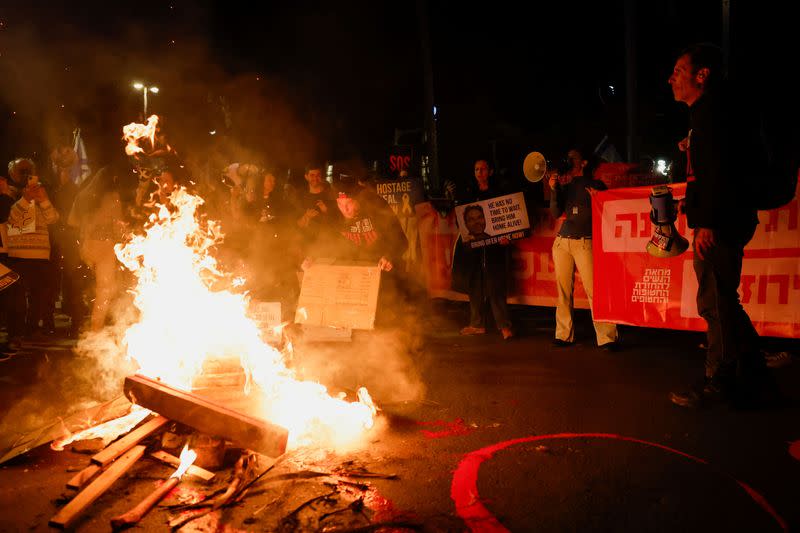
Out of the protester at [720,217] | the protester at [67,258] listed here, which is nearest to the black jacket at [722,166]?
the protester at [720,217]

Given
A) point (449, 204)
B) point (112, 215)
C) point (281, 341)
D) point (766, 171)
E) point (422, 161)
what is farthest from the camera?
point (422, 161)

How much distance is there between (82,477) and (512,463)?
9.37 ft

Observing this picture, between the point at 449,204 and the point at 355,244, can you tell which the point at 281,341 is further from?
the point at 449,204

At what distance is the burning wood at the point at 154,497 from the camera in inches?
130

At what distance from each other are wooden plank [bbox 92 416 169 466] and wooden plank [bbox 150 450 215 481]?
0.17 meters

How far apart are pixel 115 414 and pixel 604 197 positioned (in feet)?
19.7

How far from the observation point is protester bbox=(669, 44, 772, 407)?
4.64 metres

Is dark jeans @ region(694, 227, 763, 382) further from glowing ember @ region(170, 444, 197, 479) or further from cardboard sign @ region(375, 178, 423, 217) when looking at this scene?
cardboard sign @ region(375, 178, 423, 217)

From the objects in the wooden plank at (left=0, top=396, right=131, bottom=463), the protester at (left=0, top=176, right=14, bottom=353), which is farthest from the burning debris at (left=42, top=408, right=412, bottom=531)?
the protester at (left=0, top=176, right=14, bottom=353)

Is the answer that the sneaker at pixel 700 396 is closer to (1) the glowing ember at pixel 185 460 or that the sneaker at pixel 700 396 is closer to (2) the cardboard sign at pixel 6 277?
(1) the glowing ember at pixel 185 460

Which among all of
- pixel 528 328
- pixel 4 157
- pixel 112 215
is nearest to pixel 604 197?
pixel 528 328

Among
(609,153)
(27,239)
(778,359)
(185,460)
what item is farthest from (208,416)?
(609,153)

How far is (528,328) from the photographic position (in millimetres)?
8781

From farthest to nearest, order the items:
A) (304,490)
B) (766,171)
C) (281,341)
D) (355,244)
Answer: (281,341), (355,244), (766,171), (304,490)
